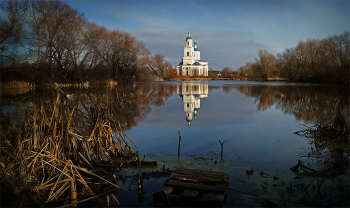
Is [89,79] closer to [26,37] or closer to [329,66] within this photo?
[26,37]

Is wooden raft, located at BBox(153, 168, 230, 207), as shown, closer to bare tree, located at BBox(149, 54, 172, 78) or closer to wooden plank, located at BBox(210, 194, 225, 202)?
wooden plank, located at BBox(210, 194, 225, 202)

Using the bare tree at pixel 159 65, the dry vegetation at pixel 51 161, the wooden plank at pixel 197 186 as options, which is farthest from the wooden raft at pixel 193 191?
the bare tree at pixel 159 65

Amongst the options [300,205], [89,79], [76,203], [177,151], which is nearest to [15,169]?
[76,203]

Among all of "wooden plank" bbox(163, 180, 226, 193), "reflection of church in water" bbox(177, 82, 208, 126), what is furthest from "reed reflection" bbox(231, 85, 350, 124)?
"wooden plank" bbox(163, 180, 226, 193)

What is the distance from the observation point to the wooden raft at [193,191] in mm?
3668

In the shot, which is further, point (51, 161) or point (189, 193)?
point (51, 161)

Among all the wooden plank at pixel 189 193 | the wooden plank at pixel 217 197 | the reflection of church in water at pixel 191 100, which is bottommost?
the wooden plank at pixel 217 197

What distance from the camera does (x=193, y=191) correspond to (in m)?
3.83

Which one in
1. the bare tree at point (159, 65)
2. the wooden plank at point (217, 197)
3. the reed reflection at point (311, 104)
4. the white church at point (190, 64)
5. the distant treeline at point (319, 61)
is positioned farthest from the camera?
the white church at point (190, 64)

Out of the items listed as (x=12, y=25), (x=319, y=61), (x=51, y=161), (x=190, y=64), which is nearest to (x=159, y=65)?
(x=190, y=64)

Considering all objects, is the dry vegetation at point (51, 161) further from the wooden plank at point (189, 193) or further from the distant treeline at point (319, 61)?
the distant treeline at point (319, 61)

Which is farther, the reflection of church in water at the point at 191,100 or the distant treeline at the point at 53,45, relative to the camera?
the distant treeline at the point at 53,45

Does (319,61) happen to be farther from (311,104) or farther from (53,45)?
(53,45)

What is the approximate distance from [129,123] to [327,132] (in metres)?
7.09
